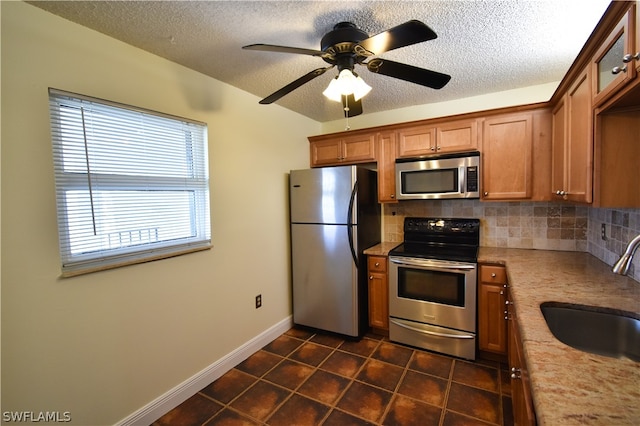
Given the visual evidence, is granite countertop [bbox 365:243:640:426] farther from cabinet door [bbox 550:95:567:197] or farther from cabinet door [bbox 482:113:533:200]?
cabinet door [bbox 482:113:533:200]

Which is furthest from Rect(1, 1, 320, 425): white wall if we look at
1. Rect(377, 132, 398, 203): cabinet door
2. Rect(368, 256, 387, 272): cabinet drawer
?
Rect(377, 132, 398, 203): cabinet door

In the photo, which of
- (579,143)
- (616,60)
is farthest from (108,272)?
(579,143)

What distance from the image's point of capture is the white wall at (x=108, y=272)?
1.32m

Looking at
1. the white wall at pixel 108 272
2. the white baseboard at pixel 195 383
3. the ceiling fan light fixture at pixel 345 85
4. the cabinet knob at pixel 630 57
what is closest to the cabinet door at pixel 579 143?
the cabinet knob at pixel 630 57

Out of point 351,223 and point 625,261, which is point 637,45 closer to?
point 625,261

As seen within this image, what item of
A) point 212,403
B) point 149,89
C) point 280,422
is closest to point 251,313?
point 212,403

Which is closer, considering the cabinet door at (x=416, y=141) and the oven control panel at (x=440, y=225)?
the cabinet door at (x=416, y=141)

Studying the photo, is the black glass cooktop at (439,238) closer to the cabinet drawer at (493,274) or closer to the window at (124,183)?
the cabinet drawer at (493,274)

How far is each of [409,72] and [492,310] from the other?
6.38 ft

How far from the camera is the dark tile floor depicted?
1.82m

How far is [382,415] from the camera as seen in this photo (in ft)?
6.01

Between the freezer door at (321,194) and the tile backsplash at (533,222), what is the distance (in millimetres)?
896

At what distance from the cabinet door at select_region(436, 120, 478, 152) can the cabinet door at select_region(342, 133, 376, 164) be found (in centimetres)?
65

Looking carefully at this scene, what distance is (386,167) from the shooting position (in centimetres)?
296
